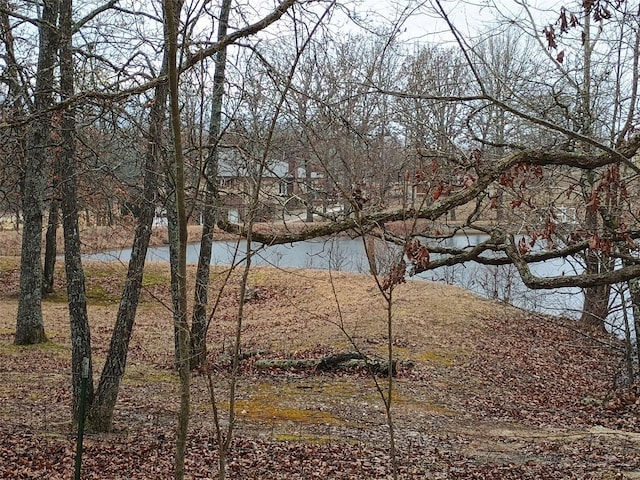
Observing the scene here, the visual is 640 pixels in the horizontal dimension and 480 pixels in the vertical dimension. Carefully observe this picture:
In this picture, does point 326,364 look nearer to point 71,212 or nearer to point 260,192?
point 71,212

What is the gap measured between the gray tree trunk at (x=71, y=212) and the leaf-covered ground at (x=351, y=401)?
69 centimetres

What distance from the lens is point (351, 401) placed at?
8.84 m

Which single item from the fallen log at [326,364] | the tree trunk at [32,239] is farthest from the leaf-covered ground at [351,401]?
the tree trunk at [32,239]

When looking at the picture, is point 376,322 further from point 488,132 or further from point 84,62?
point 84,62

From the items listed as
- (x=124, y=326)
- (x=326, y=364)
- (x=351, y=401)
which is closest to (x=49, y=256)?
(x=326, y=364)

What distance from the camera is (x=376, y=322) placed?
14477mm

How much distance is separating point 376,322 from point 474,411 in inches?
222

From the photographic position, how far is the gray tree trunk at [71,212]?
5.71 m

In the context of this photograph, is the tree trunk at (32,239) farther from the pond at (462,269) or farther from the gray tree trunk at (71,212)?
the pond at (462,269)

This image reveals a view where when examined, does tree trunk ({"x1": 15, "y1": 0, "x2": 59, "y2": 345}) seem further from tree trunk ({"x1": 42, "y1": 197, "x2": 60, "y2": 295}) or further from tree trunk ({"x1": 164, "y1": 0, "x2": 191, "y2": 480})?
tree trunk ({"x1": 164, "y1": 0, "x2": 191, "y2": 480})

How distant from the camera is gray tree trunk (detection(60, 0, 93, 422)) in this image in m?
5.71

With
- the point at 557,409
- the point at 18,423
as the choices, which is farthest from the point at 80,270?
the point at 557,409

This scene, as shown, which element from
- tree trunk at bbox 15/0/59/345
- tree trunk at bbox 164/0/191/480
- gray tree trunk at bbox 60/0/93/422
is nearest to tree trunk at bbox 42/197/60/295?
tree trunk at bbox 15/0/59/345

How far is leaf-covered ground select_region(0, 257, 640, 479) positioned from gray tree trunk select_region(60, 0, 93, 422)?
27.2 inches
